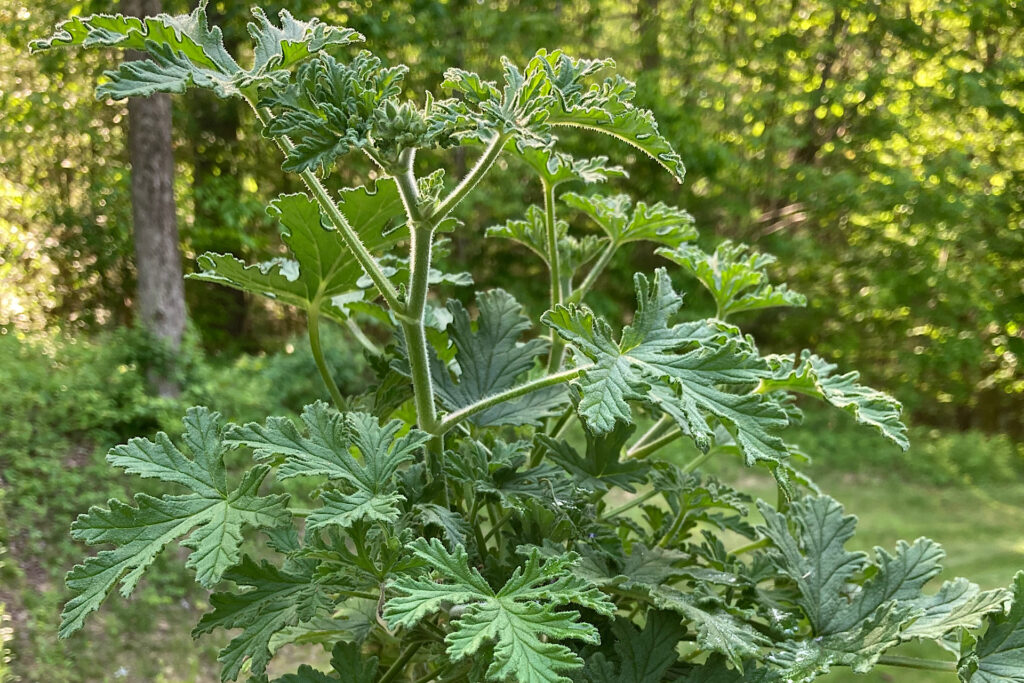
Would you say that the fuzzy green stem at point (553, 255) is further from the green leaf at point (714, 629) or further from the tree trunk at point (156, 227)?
the tree trunk at point (156, 227)

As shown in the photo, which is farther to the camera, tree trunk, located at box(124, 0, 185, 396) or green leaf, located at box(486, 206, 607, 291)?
tree trunk, located at box(124, 0, 185, 396)

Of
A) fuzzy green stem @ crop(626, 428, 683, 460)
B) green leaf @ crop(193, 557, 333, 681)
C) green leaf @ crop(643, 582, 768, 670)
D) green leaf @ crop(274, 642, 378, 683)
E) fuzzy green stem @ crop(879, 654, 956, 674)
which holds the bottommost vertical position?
fuzzy green stem @ crop(879, 654, 956, 674)

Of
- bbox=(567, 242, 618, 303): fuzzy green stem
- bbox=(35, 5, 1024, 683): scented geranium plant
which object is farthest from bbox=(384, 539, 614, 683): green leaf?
bbox=(567, 242, 618, 303): fuzzy green stem

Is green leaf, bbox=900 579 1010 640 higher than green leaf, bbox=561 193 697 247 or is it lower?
lower

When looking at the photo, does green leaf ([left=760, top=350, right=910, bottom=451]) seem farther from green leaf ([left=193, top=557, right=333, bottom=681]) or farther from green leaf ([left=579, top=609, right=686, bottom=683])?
green leaf ([left=193, top=557, right=333, bottom=681])

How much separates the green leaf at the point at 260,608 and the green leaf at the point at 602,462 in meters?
0.24

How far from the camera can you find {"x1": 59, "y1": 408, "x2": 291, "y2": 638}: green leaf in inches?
20.9

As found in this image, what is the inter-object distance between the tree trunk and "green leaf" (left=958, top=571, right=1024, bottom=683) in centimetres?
223

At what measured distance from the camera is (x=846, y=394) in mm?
716

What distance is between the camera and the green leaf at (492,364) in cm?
73

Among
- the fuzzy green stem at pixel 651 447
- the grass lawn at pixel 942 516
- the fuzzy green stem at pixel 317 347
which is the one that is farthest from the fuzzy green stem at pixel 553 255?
the grass lawn at pixel 942 516

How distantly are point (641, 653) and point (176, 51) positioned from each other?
0.62m

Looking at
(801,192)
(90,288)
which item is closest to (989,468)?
(801,192)

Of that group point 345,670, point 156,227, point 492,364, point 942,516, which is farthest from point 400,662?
point 942,516
